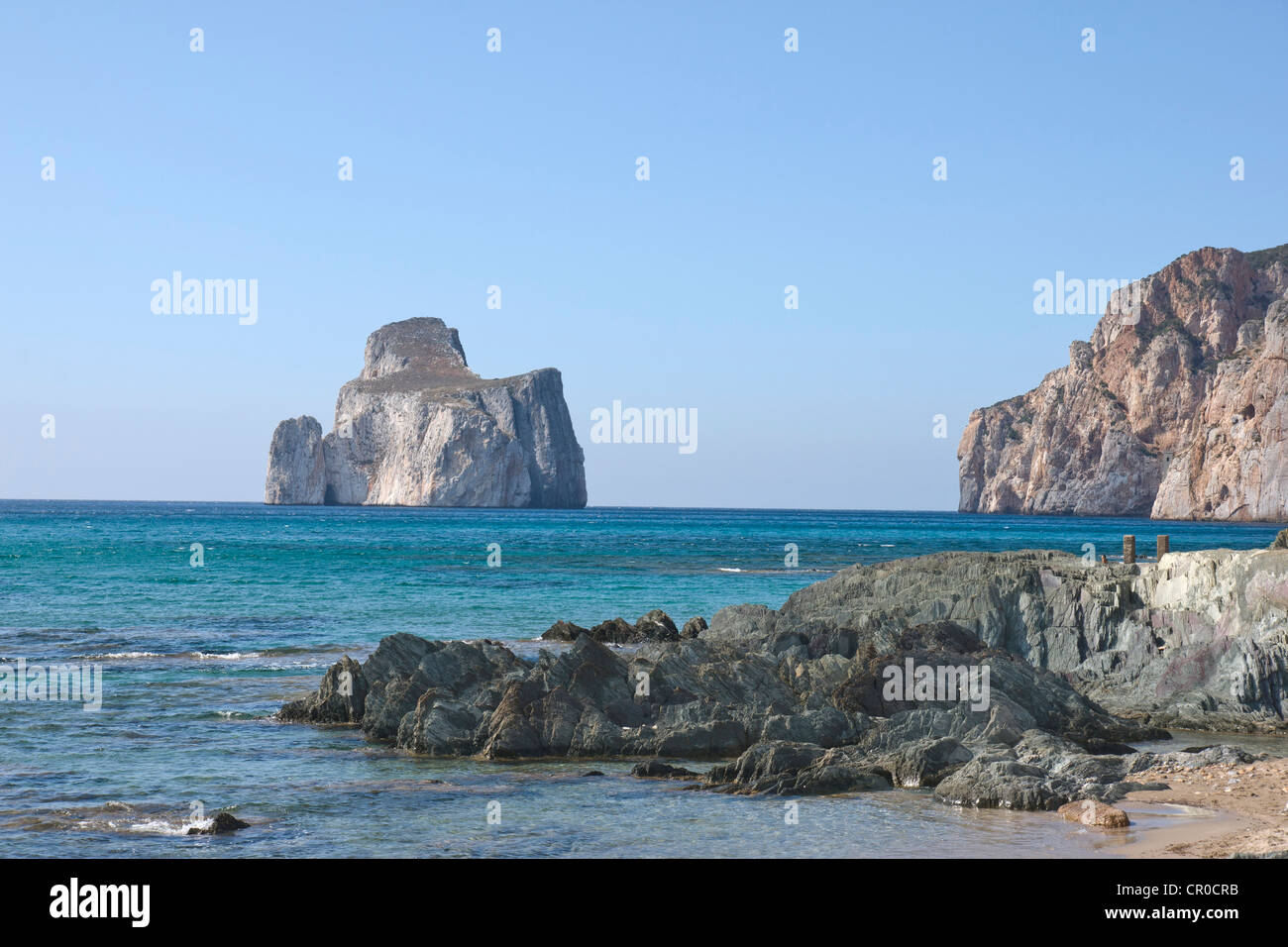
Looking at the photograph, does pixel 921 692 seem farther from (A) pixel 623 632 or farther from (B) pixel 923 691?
(A) pixel 623 632

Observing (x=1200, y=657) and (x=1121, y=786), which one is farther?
(x=1200, y=657)

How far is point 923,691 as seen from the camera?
1800 centimetres

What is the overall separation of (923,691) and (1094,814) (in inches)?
240

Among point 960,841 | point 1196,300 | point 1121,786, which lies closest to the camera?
point 960,841

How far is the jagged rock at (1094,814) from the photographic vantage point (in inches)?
460

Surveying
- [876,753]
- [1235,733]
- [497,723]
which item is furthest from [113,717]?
[1235,733]

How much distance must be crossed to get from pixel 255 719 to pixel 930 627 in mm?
12292

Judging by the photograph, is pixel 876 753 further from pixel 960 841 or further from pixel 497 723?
pixel 497 723

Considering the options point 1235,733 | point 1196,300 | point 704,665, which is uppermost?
point 1196,300

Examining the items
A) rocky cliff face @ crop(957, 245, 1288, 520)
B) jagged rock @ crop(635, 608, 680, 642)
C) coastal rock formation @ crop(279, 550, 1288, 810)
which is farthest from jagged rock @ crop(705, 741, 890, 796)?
rocky cliff face @ crop(957, 245, 1288, 520)

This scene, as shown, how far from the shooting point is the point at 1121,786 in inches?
520

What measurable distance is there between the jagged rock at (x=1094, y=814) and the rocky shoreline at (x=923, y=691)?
14cm
